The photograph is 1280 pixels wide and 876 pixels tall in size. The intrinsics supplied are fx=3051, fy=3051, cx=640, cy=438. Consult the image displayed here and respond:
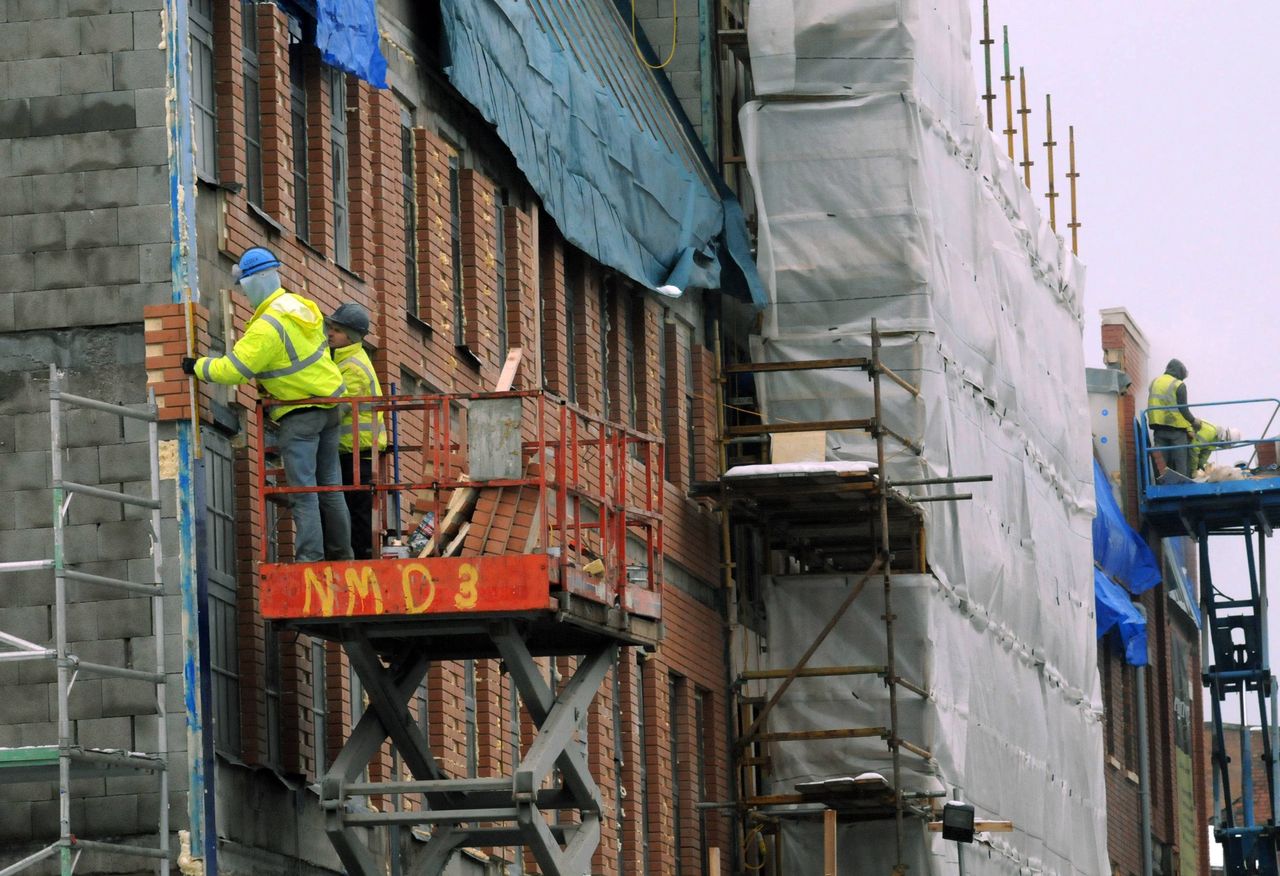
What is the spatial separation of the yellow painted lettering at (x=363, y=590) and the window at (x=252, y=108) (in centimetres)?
322

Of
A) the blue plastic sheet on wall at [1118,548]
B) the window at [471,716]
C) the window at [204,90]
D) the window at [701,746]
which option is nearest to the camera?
the window at [204,90]

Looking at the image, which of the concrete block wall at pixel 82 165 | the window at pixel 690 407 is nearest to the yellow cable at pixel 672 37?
the window at pixel 690 407

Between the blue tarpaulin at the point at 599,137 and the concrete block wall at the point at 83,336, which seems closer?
the concrete block wall at the point at 83,336

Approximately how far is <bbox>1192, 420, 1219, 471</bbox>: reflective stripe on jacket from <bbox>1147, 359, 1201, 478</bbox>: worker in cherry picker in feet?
0.24

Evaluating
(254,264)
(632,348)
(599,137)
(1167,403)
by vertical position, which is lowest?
(254,264)

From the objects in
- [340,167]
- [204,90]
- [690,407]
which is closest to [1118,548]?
[690,407]

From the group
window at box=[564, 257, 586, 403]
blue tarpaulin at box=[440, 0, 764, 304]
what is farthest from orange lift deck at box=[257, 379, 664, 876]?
window at box=[564, 257, 586, 403]

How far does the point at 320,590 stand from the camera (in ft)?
57.5

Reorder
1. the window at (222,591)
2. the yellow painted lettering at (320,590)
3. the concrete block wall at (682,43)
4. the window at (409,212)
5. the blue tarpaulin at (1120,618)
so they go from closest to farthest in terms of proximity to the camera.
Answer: the yellow painted lettering at (320,590) → the window at (222,591) → the window at (409,212) → the concrete block wall at (682,43) → the blue tarpaulin at (1120,618)

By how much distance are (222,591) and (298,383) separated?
1.48 meters

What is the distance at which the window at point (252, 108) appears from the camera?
19.8m

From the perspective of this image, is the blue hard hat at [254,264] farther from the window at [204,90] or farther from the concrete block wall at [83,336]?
the window at [204,90]

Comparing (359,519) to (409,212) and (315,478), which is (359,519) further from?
(409,212)

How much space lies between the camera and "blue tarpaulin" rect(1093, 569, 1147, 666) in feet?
137
